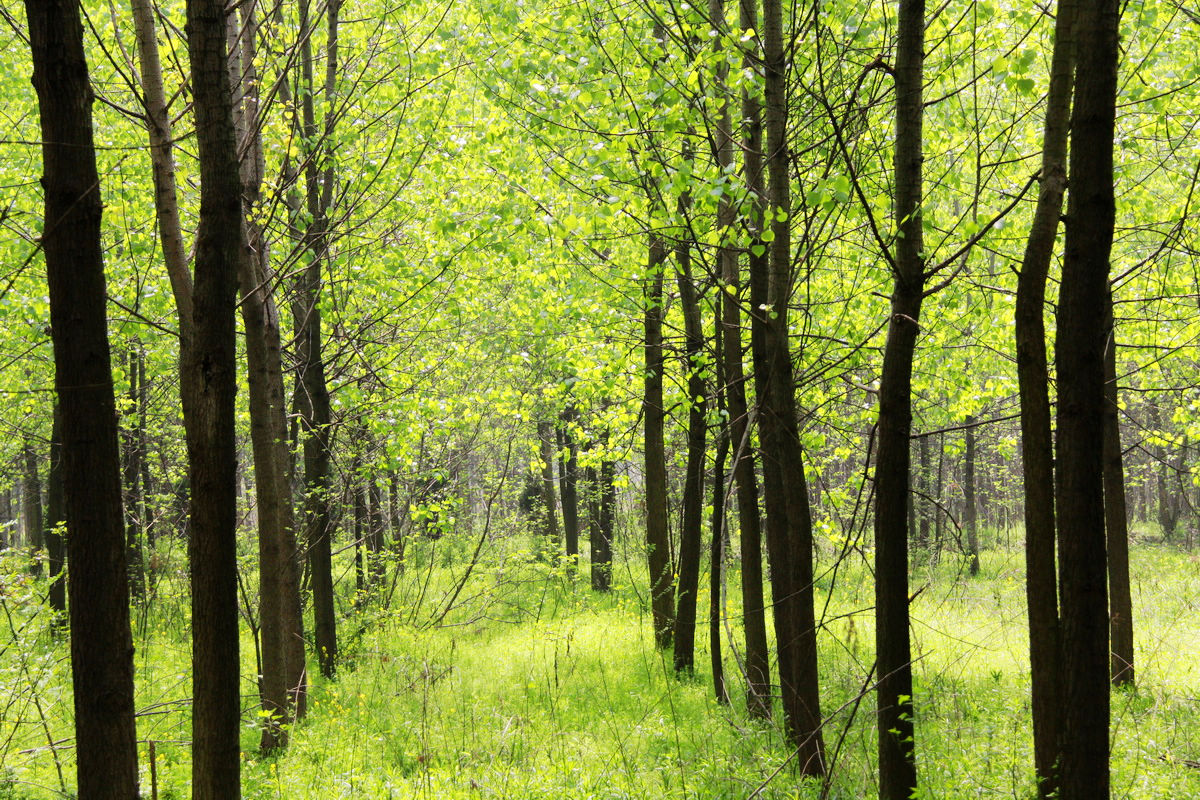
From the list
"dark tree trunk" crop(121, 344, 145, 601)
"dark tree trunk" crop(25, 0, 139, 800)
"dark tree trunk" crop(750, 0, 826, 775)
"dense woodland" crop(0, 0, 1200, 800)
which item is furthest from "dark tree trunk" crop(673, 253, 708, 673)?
"dark tree trunk" crop(121, 344, 145, 601)

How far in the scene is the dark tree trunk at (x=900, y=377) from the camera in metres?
3.22

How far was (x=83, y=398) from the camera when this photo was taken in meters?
2.81

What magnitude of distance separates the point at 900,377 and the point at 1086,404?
2.56 ft

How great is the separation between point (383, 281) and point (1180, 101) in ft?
28.0

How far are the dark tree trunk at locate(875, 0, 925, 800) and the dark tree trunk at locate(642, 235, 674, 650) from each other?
5302 millimetres

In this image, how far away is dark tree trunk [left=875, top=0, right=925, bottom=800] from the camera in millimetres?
3219

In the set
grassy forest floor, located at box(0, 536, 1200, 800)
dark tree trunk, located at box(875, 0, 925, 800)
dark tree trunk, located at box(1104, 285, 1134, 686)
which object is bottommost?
grassy forest floor, located at box(0, 536, 1200, 800)

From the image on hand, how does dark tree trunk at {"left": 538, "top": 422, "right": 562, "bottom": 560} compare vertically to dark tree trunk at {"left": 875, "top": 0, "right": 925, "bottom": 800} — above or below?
below

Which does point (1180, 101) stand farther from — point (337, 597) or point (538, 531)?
point (538, 531)

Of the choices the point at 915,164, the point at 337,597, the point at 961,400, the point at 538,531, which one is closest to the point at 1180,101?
the point at 961,400

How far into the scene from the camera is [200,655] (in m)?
2.87

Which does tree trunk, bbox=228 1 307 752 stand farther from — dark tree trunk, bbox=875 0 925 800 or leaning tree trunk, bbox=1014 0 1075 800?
leaning tree trunk, bbox=1014 0 1075 800

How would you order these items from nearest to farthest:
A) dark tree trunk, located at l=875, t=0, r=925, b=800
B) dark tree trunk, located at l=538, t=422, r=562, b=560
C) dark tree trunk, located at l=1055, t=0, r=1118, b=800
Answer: dark tree trunk, located at l=1055, t=0, r=1118, b=800, dark tree trunk, located at l=875, t=0, r=925, b=800, dark tree trunk, located at l=538, t=422, r=562, b=560

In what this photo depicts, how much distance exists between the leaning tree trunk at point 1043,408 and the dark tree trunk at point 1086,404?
0.30 m
